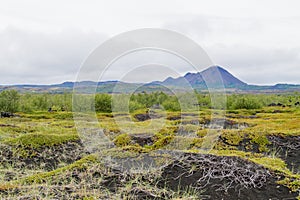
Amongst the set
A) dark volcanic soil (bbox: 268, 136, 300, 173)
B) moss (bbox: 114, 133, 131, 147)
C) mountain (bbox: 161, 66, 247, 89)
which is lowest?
dark volcanic soil (bbox: 268, 136, 300, 173)

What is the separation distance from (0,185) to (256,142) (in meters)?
9.07

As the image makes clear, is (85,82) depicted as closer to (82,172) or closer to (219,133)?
(82,172)

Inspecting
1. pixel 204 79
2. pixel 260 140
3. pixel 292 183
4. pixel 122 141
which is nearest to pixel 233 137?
pixel 260 140

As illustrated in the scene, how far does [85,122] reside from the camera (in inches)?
640

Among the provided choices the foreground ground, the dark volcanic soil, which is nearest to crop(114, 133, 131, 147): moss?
the foreground ground

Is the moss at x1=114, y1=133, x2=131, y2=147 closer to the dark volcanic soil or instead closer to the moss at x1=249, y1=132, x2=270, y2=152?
the moss at x1=249, y1=132, x2=270, y2=152

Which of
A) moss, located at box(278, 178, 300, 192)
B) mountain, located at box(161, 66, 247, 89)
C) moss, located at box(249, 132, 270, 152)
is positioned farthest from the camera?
moss, located at box(249, 132, 270, 152)

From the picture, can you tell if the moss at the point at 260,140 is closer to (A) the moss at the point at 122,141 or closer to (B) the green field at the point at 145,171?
(B) the green field at the point at 145,171

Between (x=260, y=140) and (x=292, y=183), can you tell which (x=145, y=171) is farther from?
(x=260, y=140)

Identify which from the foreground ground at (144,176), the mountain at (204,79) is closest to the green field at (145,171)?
the foreground ground at (144,176)

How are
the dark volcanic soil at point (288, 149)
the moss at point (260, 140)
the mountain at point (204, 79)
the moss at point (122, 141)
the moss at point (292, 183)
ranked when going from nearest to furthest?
the moss at point (292, 183) → the mountain at point (204, 79) → the dark volcanic soil at point (288, 149) → the moss at point (122, 141) → the moss at point (260, 140)

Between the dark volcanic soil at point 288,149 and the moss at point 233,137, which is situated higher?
the moss at point 233,137

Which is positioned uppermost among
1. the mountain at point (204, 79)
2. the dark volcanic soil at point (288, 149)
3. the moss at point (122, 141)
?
the mountain at point (204, 79)

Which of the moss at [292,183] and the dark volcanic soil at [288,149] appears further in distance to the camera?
the dark volcanic soil at [288,149]
